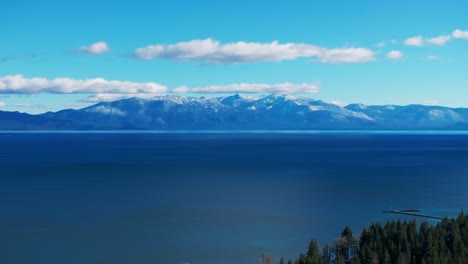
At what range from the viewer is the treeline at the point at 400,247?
3588 centimetres

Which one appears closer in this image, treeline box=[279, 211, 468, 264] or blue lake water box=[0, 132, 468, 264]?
treeline box=[279, 211, 468, 264]

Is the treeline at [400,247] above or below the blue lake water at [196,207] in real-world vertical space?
above

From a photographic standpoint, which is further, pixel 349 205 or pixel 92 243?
pixel 349 205

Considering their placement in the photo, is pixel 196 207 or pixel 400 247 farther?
pixel 196 207

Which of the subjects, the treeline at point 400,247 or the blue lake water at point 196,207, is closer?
the treeline at point 400,247

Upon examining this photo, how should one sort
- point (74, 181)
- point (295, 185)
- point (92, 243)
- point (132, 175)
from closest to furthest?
point (92, 243) < point (295, 185) < point (74, 181) < point (132, 175)

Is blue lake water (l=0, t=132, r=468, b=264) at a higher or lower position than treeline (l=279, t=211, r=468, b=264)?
lower

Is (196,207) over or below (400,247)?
below

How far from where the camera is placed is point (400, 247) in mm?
37375

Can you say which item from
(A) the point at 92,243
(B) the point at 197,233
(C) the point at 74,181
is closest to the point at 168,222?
(B) the point at 197,233

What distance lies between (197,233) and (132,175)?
5078cm

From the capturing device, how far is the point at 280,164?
413ft

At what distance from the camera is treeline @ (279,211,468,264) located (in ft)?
118

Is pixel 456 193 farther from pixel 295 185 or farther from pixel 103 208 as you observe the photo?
pixel 103 208
